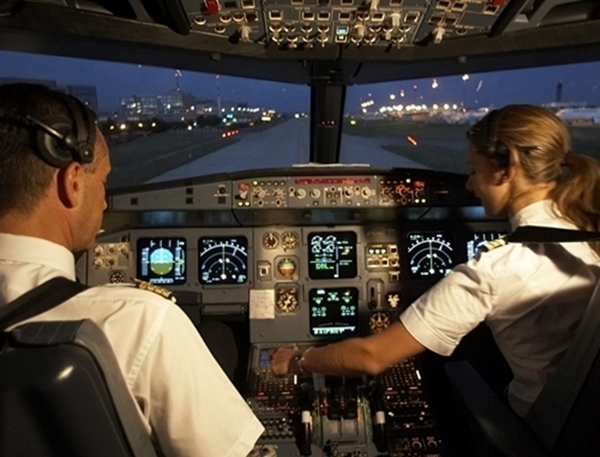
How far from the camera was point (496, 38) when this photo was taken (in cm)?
224

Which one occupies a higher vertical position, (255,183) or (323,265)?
(255,183)

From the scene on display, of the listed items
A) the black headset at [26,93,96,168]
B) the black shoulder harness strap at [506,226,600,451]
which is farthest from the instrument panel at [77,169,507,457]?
the black headset at [26,93,96,168]

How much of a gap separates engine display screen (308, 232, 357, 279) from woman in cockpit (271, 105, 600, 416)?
1.16 meters

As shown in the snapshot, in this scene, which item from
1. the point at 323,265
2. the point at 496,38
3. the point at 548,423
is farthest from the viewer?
the point at 323,265

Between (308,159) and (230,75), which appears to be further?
(308,159)

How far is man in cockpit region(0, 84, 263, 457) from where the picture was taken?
0.93m

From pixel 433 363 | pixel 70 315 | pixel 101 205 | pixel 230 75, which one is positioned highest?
pixel 230 75

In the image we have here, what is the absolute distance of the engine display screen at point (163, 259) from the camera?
2.85 metres

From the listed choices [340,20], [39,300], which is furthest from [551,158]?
[39,300]

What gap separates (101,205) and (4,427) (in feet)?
1.38

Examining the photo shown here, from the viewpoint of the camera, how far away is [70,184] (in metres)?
1.00

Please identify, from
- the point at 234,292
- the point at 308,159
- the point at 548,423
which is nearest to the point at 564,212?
the point at 548,423

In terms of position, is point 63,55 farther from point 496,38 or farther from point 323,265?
point 496,38

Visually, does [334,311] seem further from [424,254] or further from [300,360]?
[300,360]
